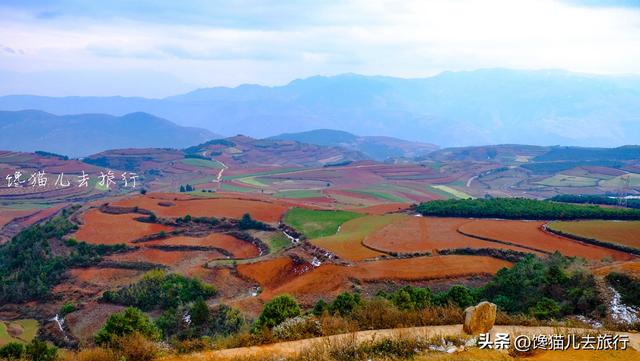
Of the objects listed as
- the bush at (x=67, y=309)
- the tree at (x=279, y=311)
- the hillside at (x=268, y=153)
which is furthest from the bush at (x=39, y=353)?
the hillside at (x=268, y=153)

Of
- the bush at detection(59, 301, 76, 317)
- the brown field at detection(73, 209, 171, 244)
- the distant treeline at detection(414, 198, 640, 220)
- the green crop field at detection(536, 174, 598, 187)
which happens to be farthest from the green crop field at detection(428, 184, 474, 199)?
the bush at detection(59, 301, 76, 317)

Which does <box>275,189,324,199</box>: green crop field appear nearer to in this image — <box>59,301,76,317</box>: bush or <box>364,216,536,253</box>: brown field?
<box>364,216,536,253</box>: brown field

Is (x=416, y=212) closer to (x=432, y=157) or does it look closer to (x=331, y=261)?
(x=331, y=261)

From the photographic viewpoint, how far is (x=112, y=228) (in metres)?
52.8

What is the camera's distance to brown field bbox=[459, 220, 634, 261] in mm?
36750

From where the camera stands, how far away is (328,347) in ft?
47.8

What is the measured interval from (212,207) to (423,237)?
2803 cm

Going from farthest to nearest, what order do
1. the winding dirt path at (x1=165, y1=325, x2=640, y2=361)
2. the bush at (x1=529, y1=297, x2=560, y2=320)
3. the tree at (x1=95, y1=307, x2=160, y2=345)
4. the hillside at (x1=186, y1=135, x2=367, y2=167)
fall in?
the hillside at (x1=186, y1=135, x2=367, y2=167) → the tree at (x1=95, y1=307, x2=160, y2=345) → the bush at (x1=529, y1=297, x2=560, y2=320) → the winding dirt path at (x1=165, y1=325, x2=640, y2=361)

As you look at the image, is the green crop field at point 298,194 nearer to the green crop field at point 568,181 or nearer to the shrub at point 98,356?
the green crop field at point 568,181

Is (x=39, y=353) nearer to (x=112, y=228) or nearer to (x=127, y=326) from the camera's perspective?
(x=127, y=326)

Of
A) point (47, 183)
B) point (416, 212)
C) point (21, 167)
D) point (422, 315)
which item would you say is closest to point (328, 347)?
point (422, 315)

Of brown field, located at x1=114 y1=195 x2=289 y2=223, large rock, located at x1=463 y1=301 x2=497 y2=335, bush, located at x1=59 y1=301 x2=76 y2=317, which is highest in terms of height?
large rock, located at x1=463 y1=301 x2=497 y2=335

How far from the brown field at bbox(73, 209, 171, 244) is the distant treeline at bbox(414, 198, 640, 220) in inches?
1164

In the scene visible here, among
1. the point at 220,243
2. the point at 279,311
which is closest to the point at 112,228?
the point at 220,243
